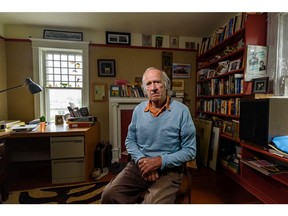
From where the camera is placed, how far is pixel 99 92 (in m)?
2.89

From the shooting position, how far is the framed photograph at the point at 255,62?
74.9 inches

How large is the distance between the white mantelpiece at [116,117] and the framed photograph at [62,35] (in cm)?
117

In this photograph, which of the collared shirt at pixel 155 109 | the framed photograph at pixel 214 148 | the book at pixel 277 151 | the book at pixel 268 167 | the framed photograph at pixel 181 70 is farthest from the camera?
the framed photograph at pixel 181 70

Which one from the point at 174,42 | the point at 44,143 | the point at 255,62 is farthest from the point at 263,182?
the point at 44,143

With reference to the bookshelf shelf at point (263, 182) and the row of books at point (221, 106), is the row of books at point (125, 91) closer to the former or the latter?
the row of books at point (221, 106)

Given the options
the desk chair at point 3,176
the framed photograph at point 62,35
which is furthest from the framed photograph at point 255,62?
the desk chair at point 3,176

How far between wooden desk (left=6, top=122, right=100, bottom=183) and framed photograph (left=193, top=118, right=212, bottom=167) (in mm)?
1667

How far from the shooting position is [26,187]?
202 centimetres

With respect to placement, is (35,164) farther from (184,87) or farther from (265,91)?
(265,91)

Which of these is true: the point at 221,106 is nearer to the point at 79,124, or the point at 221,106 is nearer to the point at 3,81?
the point at 79,124

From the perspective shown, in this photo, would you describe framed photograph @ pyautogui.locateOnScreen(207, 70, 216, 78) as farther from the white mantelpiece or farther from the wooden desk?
the wooden desk

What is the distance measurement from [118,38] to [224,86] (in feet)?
6.29
